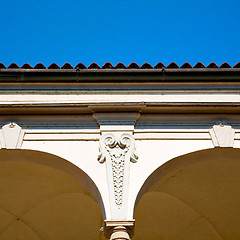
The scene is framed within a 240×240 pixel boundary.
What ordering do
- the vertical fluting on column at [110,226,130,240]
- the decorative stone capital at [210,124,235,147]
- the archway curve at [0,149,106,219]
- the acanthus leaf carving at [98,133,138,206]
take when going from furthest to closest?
the decorative stone capital at [210,124,235,147]
the archway curve at [0,149,106,219]
the acanthus leaf carving at [98,133,138,206]
the vertical fluting on column at [110,226,130,240]

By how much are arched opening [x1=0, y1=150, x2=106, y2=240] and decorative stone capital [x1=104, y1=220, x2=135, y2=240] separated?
95 cm

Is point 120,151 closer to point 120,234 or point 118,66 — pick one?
point 120,234

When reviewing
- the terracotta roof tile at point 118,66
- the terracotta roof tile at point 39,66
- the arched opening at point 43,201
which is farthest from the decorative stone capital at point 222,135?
the terracotta roof tile at point 39,66

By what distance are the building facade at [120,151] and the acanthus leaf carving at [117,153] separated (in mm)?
14

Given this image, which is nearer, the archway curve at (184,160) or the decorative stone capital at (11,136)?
the archway curve at (184,160)

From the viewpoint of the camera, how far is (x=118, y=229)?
21.8 ft

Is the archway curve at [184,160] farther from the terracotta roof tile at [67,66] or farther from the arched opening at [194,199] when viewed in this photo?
the terracotta roof tile at [67,66]

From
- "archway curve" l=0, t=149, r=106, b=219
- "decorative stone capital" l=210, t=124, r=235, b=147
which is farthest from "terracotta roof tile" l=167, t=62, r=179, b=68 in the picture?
"archway curve" l=0, t=149, r=106, b=219

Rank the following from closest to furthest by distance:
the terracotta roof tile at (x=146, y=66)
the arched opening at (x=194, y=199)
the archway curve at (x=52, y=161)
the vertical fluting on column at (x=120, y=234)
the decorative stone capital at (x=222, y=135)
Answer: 1. the vertical fluting on column at (x=120, y=234)
2. the archway curve at (x=52, y=161)
3. the decorative stone capital at (x=222, y=135)
4. the arched opening at (x=194, y=199)
5. the terracotta roof tile at (x=146, y=66)

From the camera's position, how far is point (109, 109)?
25.2 ft

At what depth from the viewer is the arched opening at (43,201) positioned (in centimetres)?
771

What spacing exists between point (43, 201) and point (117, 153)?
2.18 m

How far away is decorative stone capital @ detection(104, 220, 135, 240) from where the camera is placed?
6609 mm

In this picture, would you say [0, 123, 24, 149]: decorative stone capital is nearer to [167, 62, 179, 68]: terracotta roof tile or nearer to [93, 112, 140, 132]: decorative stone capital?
[93, 112, 140, 132]: decorative stone capital
